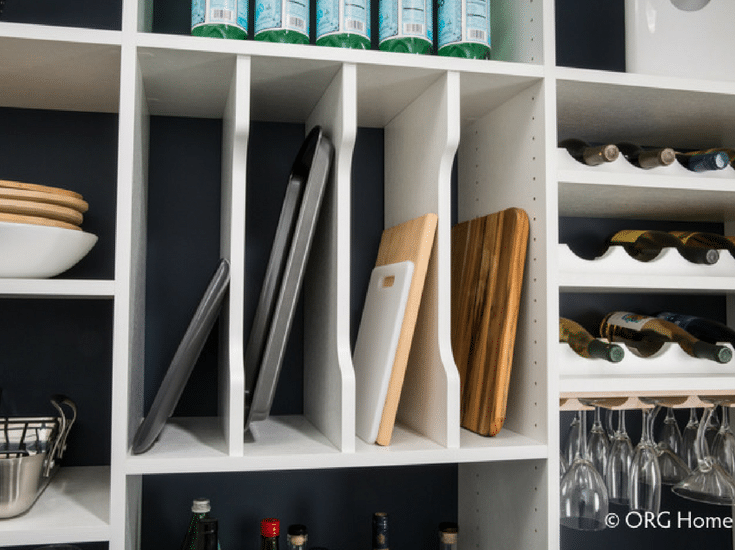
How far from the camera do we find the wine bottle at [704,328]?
1.52 meters

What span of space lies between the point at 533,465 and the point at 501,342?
224 mm

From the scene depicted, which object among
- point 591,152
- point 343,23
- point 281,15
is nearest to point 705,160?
point 591,152

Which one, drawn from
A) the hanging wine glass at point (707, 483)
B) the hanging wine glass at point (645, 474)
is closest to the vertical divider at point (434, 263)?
the hanging wine glass at point (645, 474)

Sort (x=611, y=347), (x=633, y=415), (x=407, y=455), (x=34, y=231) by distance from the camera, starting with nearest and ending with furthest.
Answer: (x=34, y=231)
(x=407, y=455)
(x=611, y=347)
(x=633, y=415)

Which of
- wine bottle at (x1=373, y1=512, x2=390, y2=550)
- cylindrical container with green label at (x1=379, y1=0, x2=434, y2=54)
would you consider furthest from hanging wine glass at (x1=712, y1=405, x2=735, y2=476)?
cylindrical container with green label at (x1=379, y1=0, x2=434, y2=54)

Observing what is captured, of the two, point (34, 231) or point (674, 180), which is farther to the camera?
point (674, 180)

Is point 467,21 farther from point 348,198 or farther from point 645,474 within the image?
point 645,474

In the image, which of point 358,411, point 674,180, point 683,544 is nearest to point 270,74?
point 358,411

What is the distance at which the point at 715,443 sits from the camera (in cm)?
146

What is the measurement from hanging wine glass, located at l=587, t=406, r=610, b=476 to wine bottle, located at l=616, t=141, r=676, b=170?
50cm

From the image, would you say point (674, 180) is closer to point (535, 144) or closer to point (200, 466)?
point (535, 144)

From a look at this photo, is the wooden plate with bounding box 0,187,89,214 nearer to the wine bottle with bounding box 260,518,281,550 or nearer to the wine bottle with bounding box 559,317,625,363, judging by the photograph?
the wine bottle with bounding box 260,518,281,550

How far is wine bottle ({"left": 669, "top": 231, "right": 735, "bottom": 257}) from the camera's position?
1534 millimetres

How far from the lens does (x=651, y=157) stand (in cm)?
131
